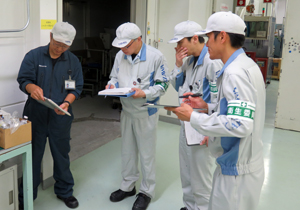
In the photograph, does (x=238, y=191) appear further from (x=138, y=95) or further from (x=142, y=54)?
(x=142, y=54)

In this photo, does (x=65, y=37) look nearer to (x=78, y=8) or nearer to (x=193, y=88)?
(x=193, y=88)

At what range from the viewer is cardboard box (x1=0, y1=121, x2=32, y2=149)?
6.24 ft

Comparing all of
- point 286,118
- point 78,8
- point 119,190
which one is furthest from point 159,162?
point 78,8

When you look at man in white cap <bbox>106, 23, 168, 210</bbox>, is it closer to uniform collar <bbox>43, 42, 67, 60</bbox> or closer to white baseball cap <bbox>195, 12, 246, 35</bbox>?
uniform collar <bbox>43, 42, 67, 60</bbox>

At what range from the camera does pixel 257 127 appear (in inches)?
59.2

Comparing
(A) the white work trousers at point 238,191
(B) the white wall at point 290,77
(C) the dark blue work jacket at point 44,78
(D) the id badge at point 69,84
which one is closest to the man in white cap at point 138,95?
(D) the id badge at point 69,84

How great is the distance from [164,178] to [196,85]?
1.31 metres

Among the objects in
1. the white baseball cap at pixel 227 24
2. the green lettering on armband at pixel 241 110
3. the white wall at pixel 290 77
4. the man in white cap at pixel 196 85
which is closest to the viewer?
the green lettering on armband at pixel 241 110

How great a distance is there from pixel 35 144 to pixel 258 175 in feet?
5.58

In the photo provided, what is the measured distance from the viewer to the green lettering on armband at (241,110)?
1.38 meters

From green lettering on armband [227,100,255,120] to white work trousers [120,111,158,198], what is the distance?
1236 mm

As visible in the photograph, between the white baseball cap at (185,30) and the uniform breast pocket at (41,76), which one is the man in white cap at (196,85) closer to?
the white baseball cap at (185,30)

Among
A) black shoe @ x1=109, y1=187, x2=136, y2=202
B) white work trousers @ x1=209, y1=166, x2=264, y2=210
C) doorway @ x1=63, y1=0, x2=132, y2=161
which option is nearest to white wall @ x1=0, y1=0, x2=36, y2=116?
black shoe @ x1=109, y1=187, x2=136, y2=202

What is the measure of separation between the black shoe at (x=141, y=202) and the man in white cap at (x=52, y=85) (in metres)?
0.72
